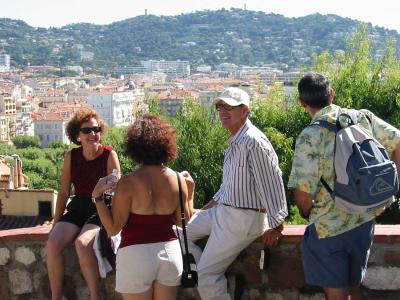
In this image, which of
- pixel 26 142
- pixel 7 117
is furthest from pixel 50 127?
pixel 26 142

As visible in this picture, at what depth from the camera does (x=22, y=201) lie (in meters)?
18.6

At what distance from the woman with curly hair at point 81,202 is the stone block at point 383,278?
1538mm

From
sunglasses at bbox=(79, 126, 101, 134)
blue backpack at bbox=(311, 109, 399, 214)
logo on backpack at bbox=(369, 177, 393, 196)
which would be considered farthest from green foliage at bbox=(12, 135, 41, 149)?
logo on backpack at bbox=(369, 177, 393, 196)

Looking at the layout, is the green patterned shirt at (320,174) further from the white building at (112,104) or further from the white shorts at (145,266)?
the white building at (112,104)

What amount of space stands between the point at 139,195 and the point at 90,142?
119 centimetres

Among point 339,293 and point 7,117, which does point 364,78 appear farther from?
point 7,117

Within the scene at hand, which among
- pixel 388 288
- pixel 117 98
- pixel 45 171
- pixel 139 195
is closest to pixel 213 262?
pixel 139 195

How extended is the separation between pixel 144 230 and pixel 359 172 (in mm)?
1053

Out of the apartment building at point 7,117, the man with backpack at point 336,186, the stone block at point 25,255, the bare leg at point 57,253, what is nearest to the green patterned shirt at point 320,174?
the man with backpack at point 336,186

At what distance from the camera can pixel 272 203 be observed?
3.74 meters

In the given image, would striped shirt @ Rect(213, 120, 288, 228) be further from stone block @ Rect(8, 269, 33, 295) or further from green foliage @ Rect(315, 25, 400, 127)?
green foliage @ Rect(315, 25, 400, 127)

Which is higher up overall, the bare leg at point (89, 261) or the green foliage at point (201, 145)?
the bare leg at point (89, 261)

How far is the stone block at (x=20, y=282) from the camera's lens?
460 cm

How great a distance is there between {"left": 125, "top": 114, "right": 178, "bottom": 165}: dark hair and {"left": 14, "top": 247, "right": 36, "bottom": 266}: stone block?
4.55 feet
